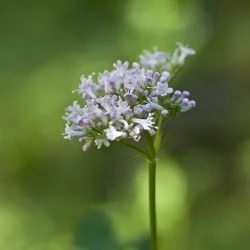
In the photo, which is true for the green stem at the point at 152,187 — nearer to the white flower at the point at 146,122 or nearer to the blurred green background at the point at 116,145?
the white flower at the point at 146,122

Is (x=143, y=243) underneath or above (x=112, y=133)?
underneath

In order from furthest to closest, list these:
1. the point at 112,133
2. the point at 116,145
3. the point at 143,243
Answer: the point at 116,145
the point at 143,243
the point at 112,133

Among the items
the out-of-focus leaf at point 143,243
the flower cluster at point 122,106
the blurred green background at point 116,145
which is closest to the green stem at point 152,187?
the flower cluster at point 122,106

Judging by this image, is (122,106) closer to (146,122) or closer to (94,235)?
(146,122)

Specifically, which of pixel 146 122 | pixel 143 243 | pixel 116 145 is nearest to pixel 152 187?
pixel 146 122
